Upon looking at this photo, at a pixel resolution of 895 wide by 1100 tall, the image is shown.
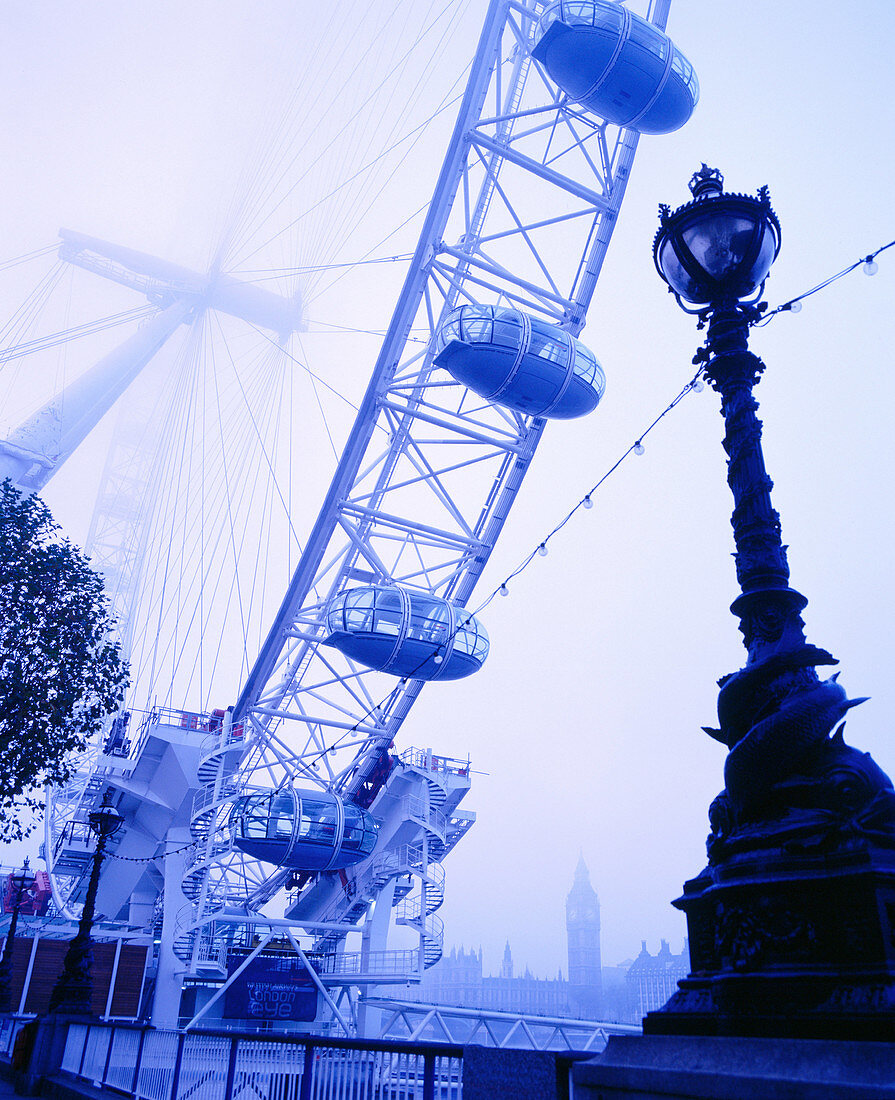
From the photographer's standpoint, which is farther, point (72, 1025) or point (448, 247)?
point (448, 247)

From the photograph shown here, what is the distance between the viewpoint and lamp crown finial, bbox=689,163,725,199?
512 centimetres

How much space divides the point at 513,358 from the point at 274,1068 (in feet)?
54.8

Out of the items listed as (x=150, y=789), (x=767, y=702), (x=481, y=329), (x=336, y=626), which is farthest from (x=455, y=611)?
(x=767, y=702)

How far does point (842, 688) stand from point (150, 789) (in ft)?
113

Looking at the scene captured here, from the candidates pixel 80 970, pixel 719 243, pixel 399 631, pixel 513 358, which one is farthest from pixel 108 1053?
pixel 513 358

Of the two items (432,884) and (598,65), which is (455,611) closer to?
(432,884)

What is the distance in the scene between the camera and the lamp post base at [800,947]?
299 cm

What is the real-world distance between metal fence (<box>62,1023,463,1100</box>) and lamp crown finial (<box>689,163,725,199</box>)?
16.7ft

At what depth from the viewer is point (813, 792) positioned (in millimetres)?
3553

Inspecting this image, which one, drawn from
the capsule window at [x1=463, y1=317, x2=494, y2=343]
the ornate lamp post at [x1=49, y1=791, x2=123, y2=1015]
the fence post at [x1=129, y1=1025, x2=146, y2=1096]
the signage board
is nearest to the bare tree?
the ornate lamp post at [x1=49, y1=791, x2=123, y2=1015]

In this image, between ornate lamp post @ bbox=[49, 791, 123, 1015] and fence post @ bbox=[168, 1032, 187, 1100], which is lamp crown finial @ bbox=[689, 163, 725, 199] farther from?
ornate lamp post @ bbox=[49, 791, 123, 1015]

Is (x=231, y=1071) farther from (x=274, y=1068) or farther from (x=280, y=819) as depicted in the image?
(x=280, y=819)

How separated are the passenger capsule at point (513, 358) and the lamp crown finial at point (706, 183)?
1596cm

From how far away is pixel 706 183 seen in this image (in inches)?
203
